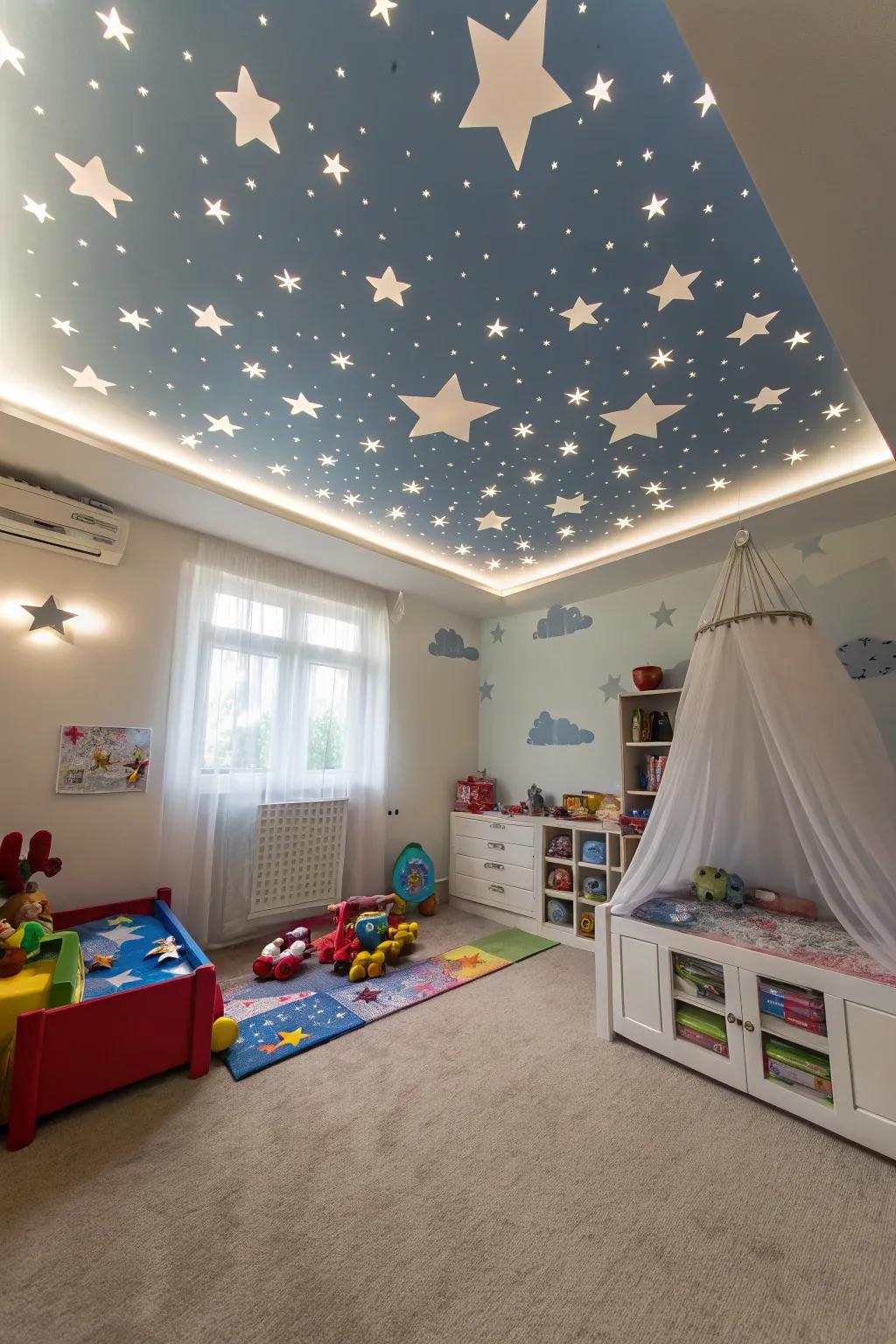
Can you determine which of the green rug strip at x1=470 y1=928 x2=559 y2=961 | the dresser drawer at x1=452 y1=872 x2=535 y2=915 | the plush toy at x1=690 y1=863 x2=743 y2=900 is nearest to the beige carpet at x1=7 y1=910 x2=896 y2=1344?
the plush toy at x1=690 y1=863 x2=743 y2=900

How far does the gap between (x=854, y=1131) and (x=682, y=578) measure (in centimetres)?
333

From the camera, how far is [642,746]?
3.91 m

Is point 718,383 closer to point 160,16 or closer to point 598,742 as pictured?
point 160,16

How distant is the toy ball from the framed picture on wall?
1.63 metres

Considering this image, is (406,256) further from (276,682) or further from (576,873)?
(576,873)

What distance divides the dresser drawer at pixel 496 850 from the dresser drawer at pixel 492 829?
0.03m

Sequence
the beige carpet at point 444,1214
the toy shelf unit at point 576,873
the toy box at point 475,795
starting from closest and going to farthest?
the beige carpet at point 444,1214 → the toy shelf unit at point 576,873 → the toy box at point 475,795

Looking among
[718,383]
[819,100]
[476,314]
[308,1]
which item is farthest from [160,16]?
[718,383]

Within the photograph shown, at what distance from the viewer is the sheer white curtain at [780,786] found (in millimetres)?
2143

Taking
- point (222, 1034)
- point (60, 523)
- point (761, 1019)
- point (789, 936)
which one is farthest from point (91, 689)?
point (789, 936)

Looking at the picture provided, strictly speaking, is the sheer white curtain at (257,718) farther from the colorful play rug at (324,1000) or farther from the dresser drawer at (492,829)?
the colorful play rug at (324,1000)

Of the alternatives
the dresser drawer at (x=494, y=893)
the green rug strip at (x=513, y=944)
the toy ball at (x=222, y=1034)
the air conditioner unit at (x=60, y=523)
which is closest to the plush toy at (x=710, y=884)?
the green rug strip at (x=513, y=944)

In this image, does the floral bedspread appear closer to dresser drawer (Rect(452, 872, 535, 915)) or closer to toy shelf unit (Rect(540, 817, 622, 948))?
toy shelf unit (Rect(540, 817, 622, 948))

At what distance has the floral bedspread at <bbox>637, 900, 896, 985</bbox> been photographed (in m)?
2.02
